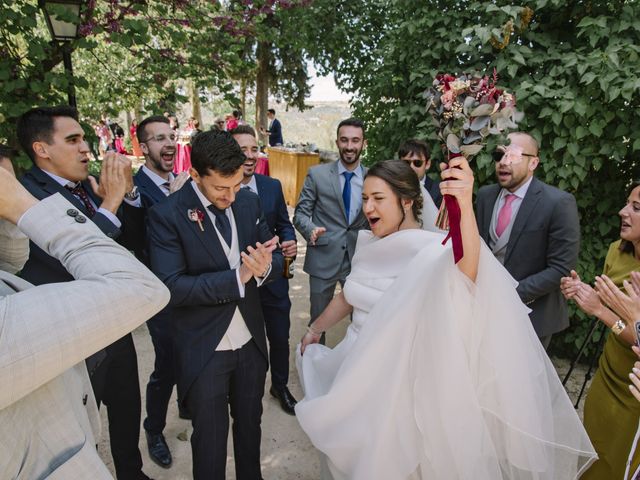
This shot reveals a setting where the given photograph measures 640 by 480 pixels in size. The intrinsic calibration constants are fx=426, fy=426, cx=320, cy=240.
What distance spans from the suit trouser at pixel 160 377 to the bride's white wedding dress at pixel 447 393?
158 centimetres

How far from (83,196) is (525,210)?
3134 millimetres

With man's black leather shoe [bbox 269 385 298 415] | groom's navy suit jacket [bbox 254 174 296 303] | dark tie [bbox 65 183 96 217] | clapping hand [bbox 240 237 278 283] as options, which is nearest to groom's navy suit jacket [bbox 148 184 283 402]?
clapping hand [bbox 240 237 278 283]

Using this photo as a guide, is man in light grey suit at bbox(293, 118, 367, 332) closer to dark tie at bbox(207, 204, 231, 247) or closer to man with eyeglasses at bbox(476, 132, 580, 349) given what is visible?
man with eyeglasses at bbox(476, 132, 580, 349)

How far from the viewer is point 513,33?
3.95 m

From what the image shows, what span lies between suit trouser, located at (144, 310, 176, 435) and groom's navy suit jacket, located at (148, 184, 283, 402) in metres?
0.95

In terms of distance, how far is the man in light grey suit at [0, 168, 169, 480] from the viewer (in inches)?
33.6

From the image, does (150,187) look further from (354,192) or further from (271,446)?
(271,446)

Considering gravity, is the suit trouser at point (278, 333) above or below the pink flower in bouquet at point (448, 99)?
below

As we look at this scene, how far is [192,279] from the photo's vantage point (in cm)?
226

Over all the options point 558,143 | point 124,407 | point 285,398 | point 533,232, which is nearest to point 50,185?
point 124,407

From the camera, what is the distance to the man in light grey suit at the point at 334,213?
4355 mm

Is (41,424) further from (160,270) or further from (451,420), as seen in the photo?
(451,420)

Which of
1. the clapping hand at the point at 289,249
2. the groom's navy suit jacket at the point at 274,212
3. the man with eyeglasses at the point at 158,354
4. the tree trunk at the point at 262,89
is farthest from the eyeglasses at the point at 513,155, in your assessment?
the tree trunk at the point at 262,89

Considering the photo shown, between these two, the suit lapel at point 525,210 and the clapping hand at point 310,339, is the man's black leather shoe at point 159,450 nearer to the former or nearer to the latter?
the clapping hand at point 310,339
